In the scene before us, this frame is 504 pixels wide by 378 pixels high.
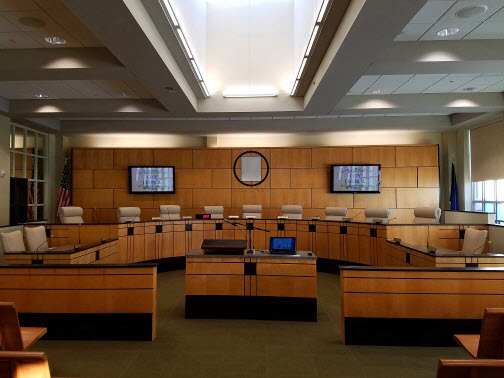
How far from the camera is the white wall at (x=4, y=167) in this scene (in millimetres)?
8070

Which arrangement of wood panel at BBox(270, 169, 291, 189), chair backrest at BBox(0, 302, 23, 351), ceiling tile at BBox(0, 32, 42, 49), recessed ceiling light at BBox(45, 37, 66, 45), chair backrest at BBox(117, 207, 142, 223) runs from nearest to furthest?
chair backrest at BBox(0, 302, 23, 351)
ceiling tile at BBox(0, 32, 42, 49)
recessed ceiling light at BBox(45, 37, 66, 45)
chair backrest at BBox(117, 207, 142, 223)
wood panel at BBox(270, 169, 291, 189)

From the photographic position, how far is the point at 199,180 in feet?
35.1

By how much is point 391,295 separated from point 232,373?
6.10 ft

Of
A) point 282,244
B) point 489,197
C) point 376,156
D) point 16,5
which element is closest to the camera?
point 16,5

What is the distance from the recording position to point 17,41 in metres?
5.04

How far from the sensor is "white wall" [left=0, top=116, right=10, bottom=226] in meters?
8.07

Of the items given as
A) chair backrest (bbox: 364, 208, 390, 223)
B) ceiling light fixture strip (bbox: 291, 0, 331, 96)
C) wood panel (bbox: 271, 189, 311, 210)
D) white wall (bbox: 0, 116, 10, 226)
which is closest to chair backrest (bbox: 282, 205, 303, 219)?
wood panel (bbox: 271, 189, 311, 210)

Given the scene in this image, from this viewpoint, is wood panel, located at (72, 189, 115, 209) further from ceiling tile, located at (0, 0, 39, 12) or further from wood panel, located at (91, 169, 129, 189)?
ceiling tile, located at (0, 0, 39, 12)

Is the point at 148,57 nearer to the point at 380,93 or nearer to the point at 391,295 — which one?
the point at 391,295

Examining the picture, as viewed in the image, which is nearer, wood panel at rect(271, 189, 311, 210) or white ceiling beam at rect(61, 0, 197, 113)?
white ceiling beam at rect(61, 0, 197, 113)

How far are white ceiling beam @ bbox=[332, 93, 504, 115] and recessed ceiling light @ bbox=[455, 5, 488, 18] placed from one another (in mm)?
3645

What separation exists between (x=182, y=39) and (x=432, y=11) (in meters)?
3.38

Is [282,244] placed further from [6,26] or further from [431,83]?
[431,83]

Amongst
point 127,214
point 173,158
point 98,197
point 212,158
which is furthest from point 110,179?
point 212,158
